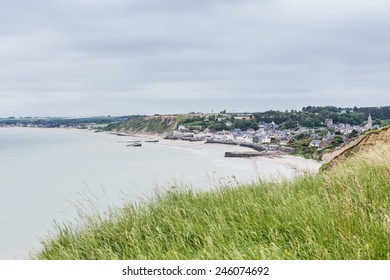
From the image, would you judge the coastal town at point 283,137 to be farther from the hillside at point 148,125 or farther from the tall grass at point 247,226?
Result: the tall grass at point 247,226

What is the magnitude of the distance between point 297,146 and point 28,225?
202ft

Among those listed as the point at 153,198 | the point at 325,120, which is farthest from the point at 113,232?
the point at 325,120

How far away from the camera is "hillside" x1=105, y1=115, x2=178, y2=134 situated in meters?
155

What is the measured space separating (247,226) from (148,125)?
536 feet

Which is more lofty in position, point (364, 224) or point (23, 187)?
point (364, 224)

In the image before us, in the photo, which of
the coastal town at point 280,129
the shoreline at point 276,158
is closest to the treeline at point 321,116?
the coastal town at point 280,129

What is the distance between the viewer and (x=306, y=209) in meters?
4.62

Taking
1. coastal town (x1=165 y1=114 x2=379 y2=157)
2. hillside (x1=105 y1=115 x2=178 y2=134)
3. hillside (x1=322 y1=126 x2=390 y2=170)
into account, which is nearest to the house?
coastal town (x1=165 y1=114 x2=379 y2=157)

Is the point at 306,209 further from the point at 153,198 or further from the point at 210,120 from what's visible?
the point at 210,120

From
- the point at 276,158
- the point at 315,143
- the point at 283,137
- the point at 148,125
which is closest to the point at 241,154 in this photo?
the point at 276,158

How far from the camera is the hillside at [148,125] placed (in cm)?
15525

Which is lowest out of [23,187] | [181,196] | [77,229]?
[23,187]

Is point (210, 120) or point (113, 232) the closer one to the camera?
point (113, 232)

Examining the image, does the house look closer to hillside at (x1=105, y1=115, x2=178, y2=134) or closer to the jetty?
the jetty
